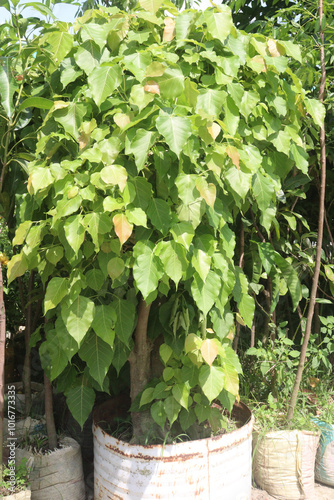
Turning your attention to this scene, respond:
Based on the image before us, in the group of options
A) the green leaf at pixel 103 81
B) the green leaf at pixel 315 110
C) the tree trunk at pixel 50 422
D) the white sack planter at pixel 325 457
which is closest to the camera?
the green leaf at pixel 103 81

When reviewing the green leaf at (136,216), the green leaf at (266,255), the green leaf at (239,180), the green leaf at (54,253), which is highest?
the green leaf at (239,180)

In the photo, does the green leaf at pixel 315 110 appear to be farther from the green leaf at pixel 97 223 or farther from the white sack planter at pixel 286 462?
the white sack planter at pixel 286 462

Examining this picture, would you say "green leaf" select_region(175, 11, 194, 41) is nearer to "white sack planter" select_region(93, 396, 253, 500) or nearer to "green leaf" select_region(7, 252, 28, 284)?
"green leaf" select_region(7, 252, 28, 284)

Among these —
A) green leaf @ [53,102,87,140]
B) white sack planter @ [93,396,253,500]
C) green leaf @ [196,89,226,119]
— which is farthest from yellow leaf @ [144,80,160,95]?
white sack planter @ [93,396,253,500]

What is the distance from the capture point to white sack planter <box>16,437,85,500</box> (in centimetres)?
175

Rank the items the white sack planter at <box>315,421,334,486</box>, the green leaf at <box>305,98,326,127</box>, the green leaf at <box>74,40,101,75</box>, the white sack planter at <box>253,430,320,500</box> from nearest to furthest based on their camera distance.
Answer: the green leaf at <box>74,40,101,75</box>, the green leaf at <box>305,98,326,127</box>, the white sack planter at <box>253,430,320,500</box>, the white sack planter at <box>315,421,334,486</box>

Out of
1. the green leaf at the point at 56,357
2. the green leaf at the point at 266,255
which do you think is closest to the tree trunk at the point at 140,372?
the green leaf at the point at 56,357

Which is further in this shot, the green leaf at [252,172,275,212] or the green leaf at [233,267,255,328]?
the green leaf at [233,267,255,328]

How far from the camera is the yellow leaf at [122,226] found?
116 centimetres

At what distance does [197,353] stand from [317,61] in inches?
54.6

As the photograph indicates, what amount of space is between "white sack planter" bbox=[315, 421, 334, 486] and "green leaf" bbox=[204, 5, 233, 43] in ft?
5.39

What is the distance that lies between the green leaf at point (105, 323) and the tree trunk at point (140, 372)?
32 cm

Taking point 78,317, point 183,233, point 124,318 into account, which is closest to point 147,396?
point 124,318

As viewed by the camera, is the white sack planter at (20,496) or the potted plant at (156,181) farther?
the white sack planter at (20,496)
